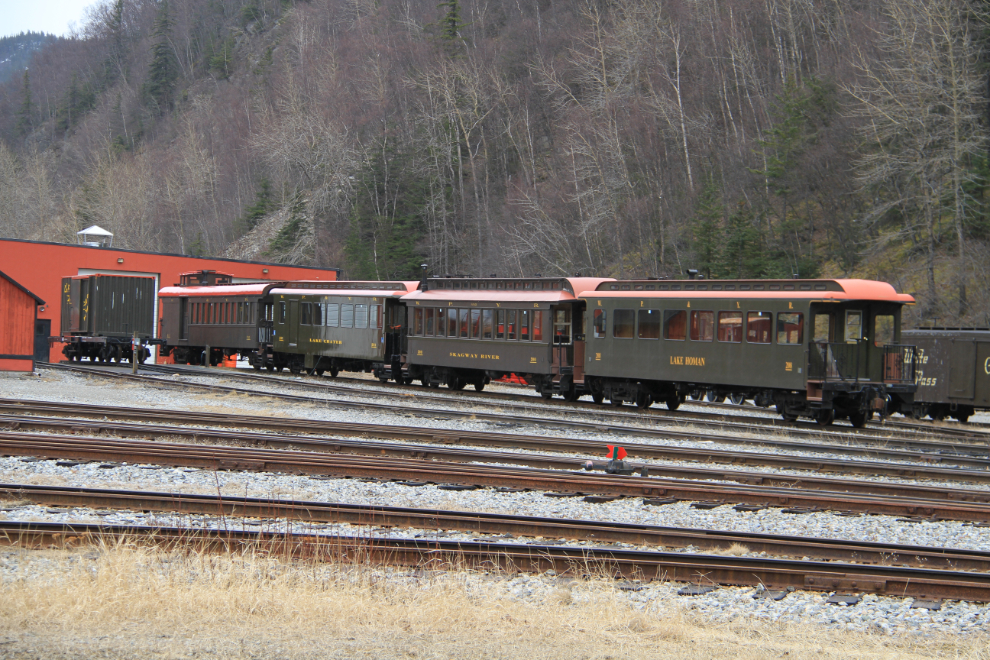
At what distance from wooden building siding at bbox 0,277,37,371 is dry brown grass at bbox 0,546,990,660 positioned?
23.5m

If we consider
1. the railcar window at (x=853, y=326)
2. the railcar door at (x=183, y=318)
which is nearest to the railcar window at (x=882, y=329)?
the railcar window at (x=853, y=326)

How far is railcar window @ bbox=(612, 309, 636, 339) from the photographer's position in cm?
2073


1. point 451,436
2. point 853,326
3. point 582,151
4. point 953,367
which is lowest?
point 451,436

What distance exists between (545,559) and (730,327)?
1253 cm

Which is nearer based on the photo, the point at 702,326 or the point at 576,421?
the point at 576,421

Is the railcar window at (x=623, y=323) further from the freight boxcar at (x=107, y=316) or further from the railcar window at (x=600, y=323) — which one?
the freight boxcar at (x=107, y=316)

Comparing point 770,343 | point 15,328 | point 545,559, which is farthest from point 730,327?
point 15,328

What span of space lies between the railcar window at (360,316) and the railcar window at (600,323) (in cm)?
904

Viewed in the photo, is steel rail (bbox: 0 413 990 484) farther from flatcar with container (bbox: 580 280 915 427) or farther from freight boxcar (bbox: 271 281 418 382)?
freight boxcar (bbox: 271 281 418 382)

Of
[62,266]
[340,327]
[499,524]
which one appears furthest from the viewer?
[62,266]

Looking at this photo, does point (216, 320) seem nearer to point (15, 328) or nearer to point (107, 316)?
point (107, 316)

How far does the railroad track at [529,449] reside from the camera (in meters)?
12.6

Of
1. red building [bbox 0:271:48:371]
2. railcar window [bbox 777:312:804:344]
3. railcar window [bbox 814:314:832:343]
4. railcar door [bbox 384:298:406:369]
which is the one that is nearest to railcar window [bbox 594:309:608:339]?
railcar window [bbox 777:312:804:344]

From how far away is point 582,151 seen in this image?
1831 inches
